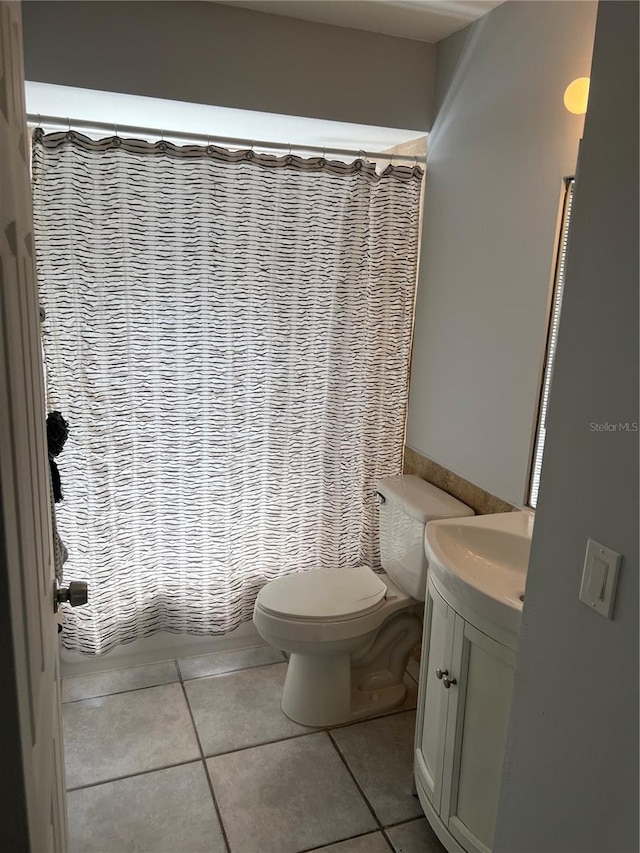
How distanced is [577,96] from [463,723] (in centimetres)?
173

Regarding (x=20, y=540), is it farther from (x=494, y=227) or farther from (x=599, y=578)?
(x=494, y=227)

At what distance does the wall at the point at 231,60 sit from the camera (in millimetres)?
2002

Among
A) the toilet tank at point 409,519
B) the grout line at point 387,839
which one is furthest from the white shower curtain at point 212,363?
the grout line at point 387,839

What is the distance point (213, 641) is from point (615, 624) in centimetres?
212

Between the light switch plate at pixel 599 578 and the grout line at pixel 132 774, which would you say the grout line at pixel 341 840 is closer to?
the grout line at pixel 132 774

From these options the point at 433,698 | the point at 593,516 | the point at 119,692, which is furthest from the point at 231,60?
the point at 119,692

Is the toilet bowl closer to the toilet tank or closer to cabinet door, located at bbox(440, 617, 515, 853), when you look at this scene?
the toilet tank

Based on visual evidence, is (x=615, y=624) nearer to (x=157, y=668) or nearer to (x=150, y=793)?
(x=150, y=793)

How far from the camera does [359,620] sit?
231 cm

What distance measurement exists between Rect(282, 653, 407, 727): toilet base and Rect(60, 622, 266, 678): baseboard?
49 centimetres

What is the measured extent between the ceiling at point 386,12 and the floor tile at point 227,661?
248cm

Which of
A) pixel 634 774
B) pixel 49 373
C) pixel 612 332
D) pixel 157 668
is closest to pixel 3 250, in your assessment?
pixel 612 332

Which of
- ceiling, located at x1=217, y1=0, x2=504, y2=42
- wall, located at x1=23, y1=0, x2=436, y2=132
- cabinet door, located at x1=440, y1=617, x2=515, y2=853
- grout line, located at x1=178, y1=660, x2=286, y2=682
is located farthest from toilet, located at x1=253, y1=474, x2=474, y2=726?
ceiling, located at x1=217, y1=0, x2=504, y2=42

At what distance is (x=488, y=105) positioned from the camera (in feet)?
7.11
